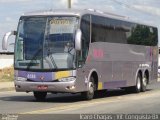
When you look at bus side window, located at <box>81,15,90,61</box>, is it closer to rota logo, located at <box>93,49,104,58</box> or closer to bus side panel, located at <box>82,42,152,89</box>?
bus side panel, located at <box>82,42,152,89</box>

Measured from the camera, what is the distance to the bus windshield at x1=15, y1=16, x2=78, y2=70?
20.7 meters

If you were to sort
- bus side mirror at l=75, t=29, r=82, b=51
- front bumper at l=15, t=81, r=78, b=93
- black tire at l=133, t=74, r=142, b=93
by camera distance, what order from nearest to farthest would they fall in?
bus side mirror at l=75, t=29, r=82, b=51
front bumper at l=15, t=81, r=78, b=93
black tire at l=133, t=74, r=142, b=93

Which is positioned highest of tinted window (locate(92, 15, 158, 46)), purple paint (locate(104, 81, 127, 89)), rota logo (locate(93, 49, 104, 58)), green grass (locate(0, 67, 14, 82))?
tinted window (locate(92, 15, 158, 46))

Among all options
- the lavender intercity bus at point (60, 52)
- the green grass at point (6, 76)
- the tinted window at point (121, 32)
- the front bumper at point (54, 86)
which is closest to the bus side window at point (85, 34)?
the lavender intercity bus at point (60, 52)

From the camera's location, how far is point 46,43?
2089 cm

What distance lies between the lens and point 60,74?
20.7 metres

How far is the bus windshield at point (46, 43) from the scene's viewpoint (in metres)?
20.7

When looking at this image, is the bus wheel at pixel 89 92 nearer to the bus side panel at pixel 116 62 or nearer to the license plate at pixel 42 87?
the bus side panel at pixel 116 62

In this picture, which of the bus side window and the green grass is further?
the green grass

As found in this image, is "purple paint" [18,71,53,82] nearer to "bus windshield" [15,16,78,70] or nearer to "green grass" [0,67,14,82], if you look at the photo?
"bus windshield" [15,16,78,70]

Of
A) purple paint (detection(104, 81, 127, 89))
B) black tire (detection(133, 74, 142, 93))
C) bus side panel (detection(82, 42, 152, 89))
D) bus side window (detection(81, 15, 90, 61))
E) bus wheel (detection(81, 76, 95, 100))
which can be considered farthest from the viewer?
black tire (detection(133, 74, 142, 93))

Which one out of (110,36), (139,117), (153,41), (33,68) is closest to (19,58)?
(33,68)

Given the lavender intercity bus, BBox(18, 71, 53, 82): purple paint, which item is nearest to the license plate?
the lavender intercity bus

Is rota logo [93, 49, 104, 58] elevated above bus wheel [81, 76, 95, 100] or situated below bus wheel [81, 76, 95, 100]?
above
